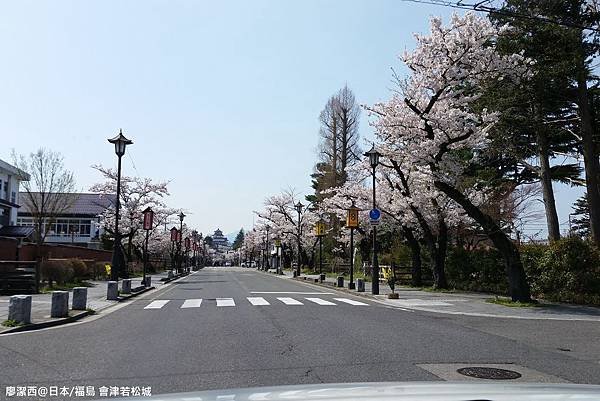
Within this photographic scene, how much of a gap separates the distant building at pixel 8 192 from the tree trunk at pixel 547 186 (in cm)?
4767

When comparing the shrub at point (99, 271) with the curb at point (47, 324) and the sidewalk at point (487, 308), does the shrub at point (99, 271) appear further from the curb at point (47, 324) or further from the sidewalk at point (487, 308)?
the curb at point (47, 324)

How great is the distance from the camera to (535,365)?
895 centimetres

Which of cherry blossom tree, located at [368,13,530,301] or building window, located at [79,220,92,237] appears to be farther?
building window, located at [79,220,92,237]

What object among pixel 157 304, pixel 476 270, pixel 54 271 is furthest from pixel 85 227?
pixel 157 304

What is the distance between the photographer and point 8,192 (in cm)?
6144

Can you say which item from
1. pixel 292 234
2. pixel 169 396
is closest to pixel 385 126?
pixel 169 396

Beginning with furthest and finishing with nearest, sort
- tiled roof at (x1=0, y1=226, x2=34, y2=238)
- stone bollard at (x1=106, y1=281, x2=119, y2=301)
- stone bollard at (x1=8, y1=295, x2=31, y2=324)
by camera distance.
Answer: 1. tiled roof at (x1=0, y1=226, x2=34, y2=238)
2. stone bollard at (x1=106, y1=281, x2=119, y2=301)
3. stone bollard at (x1=8, y1=295, x2=31, y2=324)

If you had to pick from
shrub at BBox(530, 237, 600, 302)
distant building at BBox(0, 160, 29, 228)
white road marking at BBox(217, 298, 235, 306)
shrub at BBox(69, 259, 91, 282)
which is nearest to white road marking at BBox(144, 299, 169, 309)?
white road marking at BBox(217, 298, 235, 306)

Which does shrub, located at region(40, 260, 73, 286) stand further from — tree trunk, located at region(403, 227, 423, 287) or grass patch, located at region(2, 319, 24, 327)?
tree trunk, located at region(403, 227, 423, 287)

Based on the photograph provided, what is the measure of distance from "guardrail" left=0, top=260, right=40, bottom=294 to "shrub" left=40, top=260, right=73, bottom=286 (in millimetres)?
2655

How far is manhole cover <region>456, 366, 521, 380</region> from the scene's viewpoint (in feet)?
25.4

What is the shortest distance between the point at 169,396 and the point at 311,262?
6685 cm

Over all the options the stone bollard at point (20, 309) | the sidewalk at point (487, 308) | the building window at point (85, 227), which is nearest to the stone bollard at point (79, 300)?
the stone bollard at point (20, 309)

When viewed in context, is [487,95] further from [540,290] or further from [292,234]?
[292,234]
